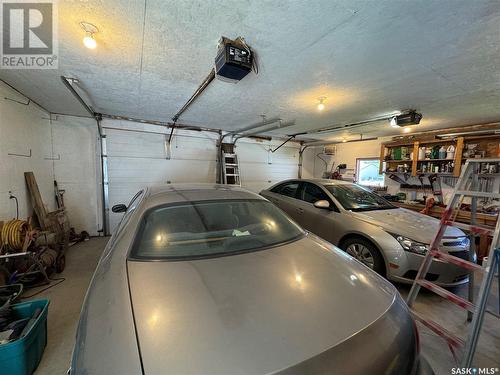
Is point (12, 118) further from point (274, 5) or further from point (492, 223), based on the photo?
point (492, 223)

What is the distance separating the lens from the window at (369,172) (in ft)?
20.7

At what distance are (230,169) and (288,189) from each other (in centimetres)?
224

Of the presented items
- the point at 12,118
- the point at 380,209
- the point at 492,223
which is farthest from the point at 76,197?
the point at 492,223

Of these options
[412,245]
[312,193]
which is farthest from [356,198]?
[412,245]

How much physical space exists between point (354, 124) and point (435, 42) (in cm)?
291

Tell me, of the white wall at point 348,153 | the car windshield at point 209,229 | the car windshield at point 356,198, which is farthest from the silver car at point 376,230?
the white wall at point 348,153

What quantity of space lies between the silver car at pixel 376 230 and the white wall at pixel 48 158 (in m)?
4.13

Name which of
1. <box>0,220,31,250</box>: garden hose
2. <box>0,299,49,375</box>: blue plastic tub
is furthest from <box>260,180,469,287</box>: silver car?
<box>0,220,31,250</box>: garden hose

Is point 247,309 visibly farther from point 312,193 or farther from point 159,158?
point 159,158

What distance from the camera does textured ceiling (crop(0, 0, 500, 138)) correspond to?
149cm

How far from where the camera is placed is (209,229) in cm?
158

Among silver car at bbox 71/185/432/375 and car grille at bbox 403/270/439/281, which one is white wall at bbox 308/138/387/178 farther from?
silver car at bbox 71/185/432/375

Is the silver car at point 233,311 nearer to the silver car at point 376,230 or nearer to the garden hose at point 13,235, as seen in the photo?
the silver car at point 376,230

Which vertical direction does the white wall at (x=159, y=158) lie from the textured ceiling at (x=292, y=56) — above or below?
below
